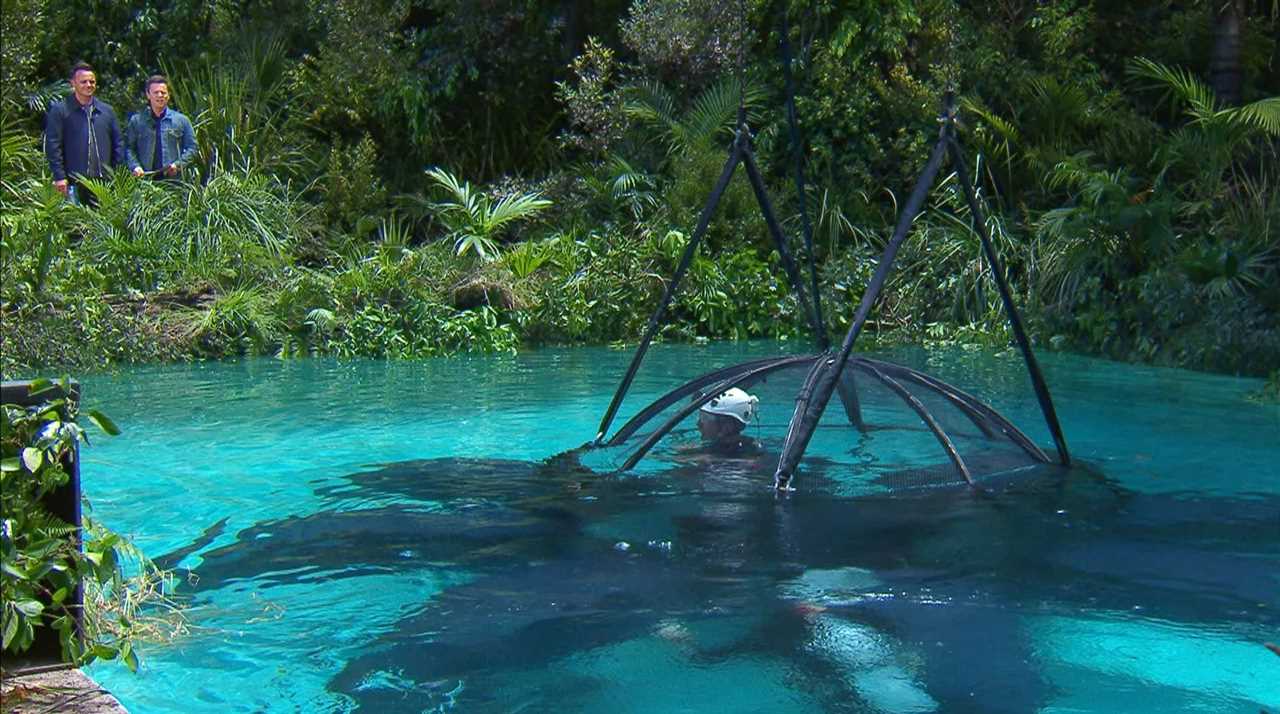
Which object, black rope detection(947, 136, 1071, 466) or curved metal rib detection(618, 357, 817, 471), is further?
curved metal rib detection(618, 357, 817, 471)

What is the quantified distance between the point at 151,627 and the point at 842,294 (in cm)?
1175

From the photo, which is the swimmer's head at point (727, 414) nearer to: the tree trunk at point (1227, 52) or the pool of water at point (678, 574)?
the pool of water at point (678, 574)

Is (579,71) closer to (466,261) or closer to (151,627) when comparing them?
(466,261)

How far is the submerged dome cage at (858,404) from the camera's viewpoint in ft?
21.7

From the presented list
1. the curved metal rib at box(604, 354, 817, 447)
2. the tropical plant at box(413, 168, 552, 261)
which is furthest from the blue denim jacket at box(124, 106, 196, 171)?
the curved metal rib at box(604, 354, 817, 447)

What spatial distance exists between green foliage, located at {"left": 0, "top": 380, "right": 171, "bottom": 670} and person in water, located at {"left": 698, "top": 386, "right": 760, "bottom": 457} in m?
4.43

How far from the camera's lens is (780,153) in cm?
1798

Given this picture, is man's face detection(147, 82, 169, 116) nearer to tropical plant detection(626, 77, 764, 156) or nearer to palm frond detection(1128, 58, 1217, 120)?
tropical plant detection(626, 77, 764, 156)

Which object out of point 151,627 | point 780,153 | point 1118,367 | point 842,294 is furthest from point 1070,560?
point 780,153

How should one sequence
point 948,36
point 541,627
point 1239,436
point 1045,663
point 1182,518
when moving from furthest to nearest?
1. point 948,36
2. point 1239,436
3. point 1182,518
4. point 541,627
5. point 1045,663

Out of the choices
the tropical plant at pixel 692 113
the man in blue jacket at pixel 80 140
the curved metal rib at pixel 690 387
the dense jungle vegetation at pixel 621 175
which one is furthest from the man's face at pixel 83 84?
the curved metal rib at pixel 690 387

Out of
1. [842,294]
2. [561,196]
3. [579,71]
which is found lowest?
[842,294]

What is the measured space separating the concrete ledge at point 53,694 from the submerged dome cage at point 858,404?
3507 mm

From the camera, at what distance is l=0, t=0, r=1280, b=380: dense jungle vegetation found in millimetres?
14516
